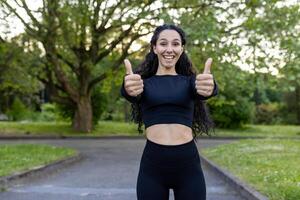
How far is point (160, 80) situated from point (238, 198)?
5023 mm

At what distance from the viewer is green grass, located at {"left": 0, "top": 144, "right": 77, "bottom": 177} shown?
11166mm

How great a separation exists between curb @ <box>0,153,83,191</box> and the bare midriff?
599cm

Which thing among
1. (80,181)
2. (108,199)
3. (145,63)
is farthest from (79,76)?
(145,63)

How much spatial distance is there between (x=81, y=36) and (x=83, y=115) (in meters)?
4.79

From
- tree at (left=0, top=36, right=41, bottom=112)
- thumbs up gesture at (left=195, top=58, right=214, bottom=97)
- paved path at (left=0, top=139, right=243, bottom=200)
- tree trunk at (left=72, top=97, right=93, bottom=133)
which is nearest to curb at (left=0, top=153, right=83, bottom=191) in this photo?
paved path at (left=0, top=139, right=243, bottom=200)

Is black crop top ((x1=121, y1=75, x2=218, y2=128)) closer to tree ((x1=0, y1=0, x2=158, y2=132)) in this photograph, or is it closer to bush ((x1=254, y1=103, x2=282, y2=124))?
tree ((x1=0, y1=0, x2=158, y2=132))

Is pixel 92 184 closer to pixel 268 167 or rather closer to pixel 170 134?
pixel 268 167

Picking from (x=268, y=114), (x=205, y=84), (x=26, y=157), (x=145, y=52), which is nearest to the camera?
(x=205, y=84)

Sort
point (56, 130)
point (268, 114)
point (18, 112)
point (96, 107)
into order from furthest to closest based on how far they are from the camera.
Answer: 1. point (268, 114)
2. point (18, 112)
3. point (96, 107)
4. point (56, 130)

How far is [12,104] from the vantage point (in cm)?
4391

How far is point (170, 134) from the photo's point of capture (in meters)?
3.71

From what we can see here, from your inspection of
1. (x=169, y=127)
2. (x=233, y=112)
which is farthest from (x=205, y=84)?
(x=233, y=112)

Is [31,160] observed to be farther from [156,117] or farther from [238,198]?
[156,117]

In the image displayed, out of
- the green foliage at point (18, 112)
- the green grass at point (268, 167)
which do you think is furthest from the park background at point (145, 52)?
the green foliage at point (18, 112)
